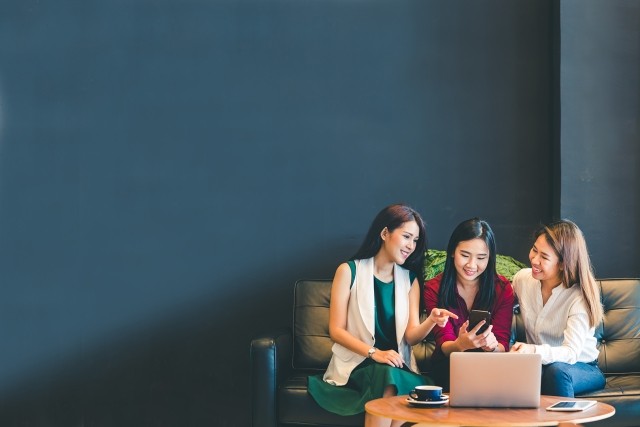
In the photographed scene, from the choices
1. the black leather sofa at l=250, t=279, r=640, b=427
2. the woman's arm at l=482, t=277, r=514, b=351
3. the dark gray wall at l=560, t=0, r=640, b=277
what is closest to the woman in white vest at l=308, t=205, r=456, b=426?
the black leather sofa at l=250, t=279, r=640, b=427

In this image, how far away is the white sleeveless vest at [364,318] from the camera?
394 cm

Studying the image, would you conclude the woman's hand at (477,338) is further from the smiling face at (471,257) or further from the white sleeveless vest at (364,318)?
the white sleeveless vest at (364,318)

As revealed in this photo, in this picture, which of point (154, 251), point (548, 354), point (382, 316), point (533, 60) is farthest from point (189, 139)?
point (548, 354)

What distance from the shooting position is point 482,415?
9.26 feet

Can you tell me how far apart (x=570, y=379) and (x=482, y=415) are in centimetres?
87

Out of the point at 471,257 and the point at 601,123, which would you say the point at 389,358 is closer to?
the point at 471,257

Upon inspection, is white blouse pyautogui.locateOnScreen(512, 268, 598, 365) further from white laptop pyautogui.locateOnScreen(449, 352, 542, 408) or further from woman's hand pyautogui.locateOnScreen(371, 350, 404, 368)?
white laptop pyautogui.locateOnScreen(449, 352, 542, 408)

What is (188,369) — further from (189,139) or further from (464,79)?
(464,79)

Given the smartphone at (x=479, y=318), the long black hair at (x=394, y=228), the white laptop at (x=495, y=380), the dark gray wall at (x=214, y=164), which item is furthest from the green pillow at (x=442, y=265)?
the white laptop at (x=495, y=380)

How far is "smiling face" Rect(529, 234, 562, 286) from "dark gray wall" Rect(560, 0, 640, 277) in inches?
31.7

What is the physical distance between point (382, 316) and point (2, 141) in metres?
2.30

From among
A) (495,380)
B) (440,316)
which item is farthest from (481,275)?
(495,380)

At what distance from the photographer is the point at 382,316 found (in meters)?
4.04

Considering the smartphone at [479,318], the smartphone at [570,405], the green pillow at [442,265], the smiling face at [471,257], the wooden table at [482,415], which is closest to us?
the wooden table at [482,415]
